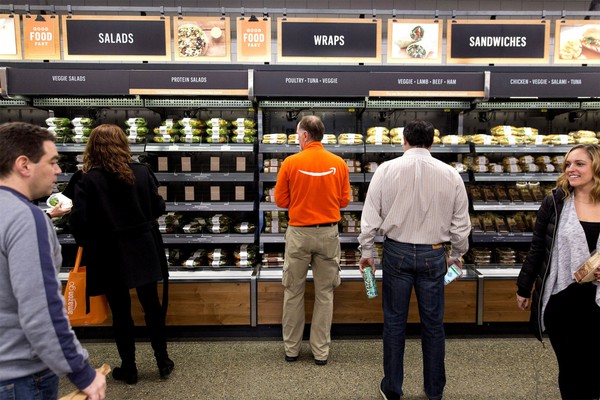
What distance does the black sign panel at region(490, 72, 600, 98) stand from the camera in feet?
12.3

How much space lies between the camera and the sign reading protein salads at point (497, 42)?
3811 millimetres

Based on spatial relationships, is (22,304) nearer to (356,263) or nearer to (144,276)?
(144,276)

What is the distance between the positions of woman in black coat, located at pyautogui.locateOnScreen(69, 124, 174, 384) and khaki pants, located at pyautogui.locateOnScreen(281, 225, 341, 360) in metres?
1.00

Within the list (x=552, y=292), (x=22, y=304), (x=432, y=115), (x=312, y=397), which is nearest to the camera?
(x=22, y=304)

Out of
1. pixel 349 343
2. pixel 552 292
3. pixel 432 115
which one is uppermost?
pixel 432 115

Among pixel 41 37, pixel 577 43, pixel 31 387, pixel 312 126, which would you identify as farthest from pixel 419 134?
pixel 41 37

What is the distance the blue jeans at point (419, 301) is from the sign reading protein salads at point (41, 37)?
3382mm

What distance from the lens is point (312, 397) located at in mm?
2900

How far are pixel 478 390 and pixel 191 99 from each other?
11.3 feet

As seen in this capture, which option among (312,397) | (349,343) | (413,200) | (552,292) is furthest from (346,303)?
(552,292)

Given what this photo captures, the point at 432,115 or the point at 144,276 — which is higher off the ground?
the point at 432,115

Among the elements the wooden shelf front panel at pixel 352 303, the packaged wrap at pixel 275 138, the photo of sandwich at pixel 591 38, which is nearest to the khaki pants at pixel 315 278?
the wooden shelf front panel at pixel 352 303

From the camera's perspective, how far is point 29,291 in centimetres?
123

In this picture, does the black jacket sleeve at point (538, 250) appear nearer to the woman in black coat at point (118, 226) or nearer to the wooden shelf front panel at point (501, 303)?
the wooden shelf front panel at point (501, 303)
